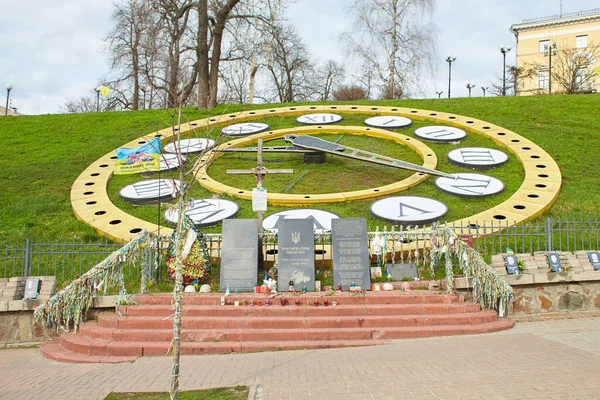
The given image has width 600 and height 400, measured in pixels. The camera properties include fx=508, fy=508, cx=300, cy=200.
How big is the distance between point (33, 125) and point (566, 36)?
2136 inches

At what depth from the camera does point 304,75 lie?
44.3 m

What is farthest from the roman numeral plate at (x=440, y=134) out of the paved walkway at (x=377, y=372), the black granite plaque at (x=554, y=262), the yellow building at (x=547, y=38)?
the yellow building at (x=547, y=38)

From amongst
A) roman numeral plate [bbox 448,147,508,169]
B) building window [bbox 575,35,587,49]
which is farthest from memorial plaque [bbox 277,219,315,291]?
building window [bbox 575,35,587,49]

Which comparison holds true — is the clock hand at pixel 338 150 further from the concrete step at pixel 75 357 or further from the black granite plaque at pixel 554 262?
the concrete step at pixel 75 357

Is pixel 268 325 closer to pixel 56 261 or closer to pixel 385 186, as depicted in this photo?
pixel 56 261

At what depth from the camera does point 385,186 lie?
1325cm

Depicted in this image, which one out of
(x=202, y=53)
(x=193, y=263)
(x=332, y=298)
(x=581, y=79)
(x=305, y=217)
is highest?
(x=581, y=79)

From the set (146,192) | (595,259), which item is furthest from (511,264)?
(146,192)

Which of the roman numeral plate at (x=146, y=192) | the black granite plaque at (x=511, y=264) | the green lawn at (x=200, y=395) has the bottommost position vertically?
the green lawn at (x=200, y=395)

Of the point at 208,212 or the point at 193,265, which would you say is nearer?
the point at 193,265

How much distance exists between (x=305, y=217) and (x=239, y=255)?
251 cm

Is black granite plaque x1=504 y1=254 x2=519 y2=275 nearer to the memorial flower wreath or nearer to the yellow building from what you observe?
the memorial flower wreath

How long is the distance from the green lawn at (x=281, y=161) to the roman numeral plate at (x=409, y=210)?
28 cm

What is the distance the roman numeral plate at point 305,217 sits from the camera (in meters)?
11.0
